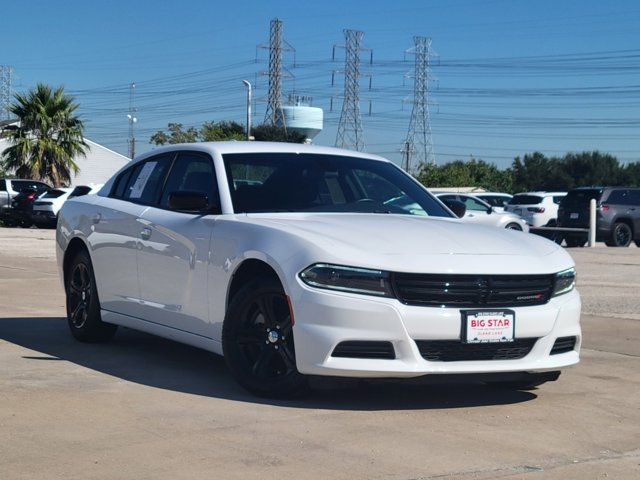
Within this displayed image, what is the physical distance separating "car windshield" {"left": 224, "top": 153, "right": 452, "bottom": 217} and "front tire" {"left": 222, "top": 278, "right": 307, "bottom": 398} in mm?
866

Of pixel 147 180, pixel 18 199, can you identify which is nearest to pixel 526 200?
pixel 18 199

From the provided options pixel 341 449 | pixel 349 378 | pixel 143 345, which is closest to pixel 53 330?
pixel 143 345

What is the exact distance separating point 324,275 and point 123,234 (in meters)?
2.50

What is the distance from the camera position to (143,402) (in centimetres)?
640

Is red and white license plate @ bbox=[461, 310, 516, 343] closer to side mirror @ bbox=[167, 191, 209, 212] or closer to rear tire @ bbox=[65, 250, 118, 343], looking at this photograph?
side mirror @ bbox=[167, 191, 209, 212]

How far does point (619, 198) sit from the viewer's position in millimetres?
29984

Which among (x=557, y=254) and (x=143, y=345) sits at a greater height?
(x=557, y=254)

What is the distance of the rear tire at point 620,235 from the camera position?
1161 inches

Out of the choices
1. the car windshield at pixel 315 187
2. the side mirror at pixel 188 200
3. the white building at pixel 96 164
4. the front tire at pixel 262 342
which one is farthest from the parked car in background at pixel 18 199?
the front tire at pixel 262 342

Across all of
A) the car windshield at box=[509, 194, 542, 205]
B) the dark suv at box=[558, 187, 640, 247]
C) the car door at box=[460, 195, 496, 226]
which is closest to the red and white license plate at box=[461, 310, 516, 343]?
the car door at box=[460, 195, 496, 226]

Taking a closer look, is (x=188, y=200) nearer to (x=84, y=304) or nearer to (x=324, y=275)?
(x=324, y=275)

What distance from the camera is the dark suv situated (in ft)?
96.8

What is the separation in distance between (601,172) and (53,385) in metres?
107

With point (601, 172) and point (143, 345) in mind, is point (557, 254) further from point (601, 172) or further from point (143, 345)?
point (601, 172)
